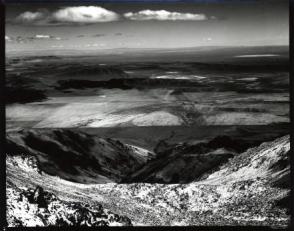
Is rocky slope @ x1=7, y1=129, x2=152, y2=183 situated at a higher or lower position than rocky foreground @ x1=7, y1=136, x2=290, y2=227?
higher

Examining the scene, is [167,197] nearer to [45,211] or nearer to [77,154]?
[77,154]

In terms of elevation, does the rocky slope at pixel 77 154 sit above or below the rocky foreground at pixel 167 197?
above

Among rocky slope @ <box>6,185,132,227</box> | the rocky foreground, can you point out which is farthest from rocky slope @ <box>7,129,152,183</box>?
rocky slope @ <box>6,185,132,227</box>

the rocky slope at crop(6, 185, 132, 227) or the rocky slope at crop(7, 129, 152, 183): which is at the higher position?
the rocky slope at crop(7, 129, 152, 183)

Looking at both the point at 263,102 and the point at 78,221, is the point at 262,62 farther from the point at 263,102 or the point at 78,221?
the point at 78,221

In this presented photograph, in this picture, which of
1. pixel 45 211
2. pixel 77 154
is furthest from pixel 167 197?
pixel 45 211

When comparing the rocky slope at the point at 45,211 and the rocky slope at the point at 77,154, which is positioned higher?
the rocky slope at the point at 77,154

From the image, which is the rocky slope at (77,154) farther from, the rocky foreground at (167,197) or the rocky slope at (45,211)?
the rocky slope at (45,211)

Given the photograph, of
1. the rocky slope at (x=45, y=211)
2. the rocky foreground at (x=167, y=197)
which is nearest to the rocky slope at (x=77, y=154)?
the rocky foreground at (x=167, y=197)

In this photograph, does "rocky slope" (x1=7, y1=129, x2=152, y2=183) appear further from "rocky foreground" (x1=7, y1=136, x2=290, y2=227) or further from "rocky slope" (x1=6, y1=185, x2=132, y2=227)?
"rocky slope" (x1=6, y1=185, x2=132, y2=227)
